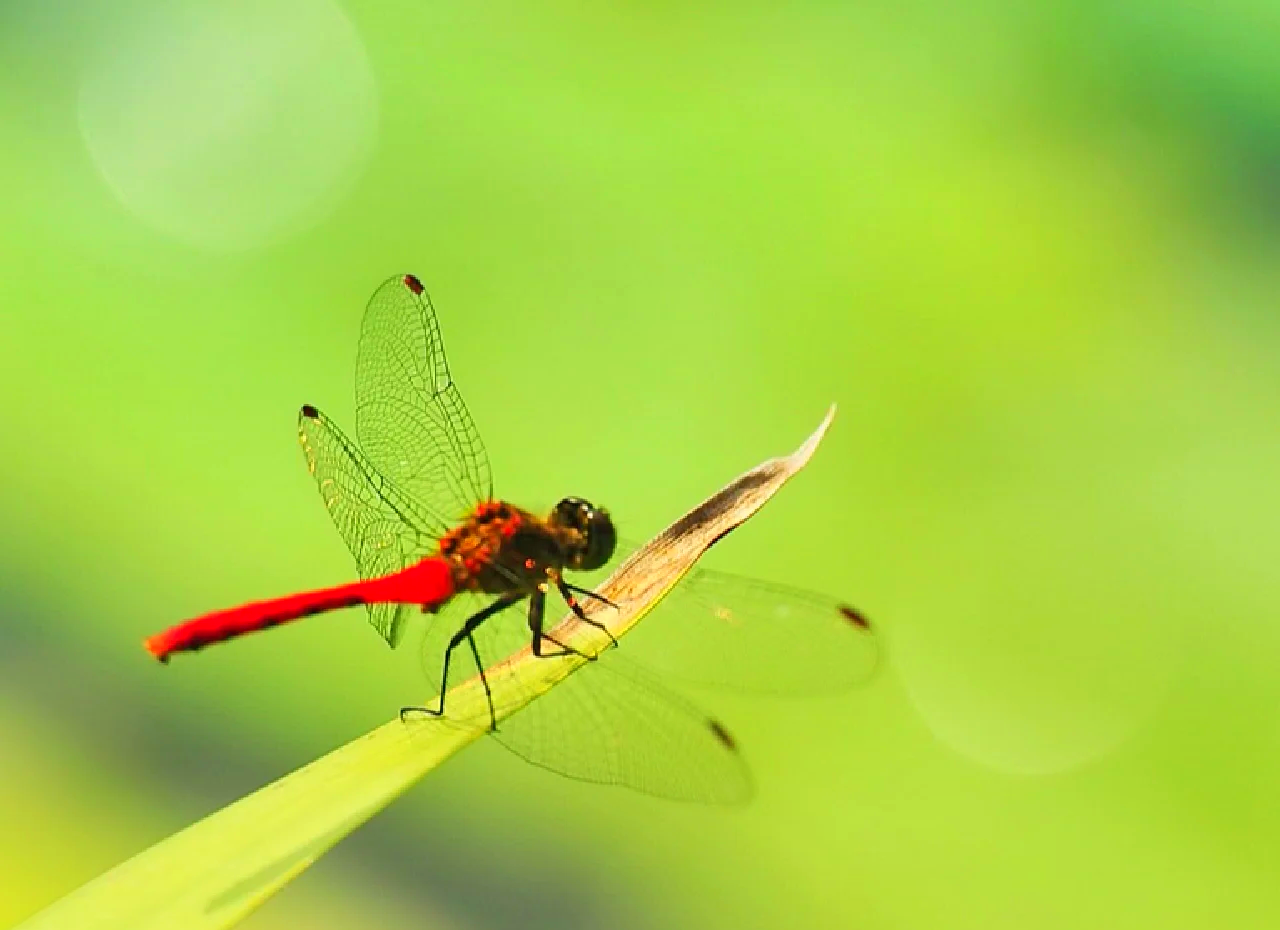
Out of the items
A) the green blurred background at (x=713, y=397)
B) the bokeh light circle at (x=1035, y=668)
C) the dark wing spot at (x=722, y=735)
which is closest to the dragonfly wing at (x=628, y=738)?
the dark wing spot at (x=722, y=735)

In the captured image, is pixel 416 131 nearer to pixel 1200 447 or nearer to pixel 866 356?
pixel 866 356

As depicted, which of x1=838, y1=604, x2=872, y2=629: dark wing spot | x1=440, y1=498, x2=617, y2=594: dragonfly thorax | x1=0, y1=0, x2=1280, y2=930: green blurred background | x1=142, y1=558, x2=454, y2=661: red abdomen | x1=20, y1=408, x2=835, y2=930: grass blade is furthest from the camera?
x1=0, y1=0, x2=1280, y2=930: green blurred background

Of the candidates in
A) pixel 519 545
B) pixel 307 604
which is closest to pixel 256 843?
pixel 307 604

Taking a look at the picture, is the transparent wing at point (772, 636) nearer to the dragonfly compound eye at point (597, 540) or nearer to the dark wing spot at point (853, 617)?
the dark wing spot at point (853, 617)

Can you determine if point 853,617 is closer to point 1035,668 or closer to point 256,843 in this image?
point 1035,668

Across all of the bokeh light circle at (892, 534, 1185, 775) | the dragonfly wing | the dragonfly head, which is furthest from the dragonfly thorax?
the bokeh light circle at (892, 534, 1185, 775)

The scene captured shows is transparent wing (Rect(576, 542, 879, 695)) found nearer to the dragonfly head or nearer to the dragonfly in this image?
the dragonfly
